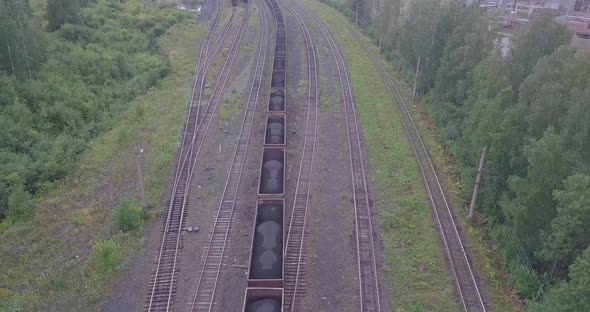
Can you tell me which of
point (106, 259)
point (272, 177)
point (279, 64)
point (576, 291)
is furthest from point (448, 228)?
point (279, 64)

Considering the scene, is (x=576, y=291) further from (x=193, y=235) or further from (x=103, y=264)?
(x=103, y=264)

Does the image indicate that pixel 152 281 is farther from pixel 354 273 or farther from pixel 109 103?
pixel 109 103

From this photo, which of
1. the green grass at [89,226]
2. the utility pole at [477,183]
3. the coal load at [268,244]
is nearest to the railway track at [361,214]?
the coal load at [268,244]

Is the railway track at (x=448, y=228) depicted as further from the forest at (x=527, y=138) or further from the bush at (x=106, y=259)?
the bush at (x=106, y=259)

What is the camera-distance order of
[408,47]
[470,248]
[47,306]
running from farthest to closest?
[408,47]
[470,248]
[47,306]

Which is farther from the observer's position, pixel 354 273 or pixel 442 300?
pixel 354 273

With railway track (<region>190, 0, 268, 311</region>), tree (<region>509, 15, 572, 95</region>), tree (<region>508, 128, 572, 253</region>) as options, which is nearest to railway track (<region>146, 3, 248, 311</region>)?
railway track (<region>190, 0, 268, 311</region>)

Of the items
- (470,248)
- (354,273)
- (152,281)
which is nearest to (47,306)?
(152,281)
